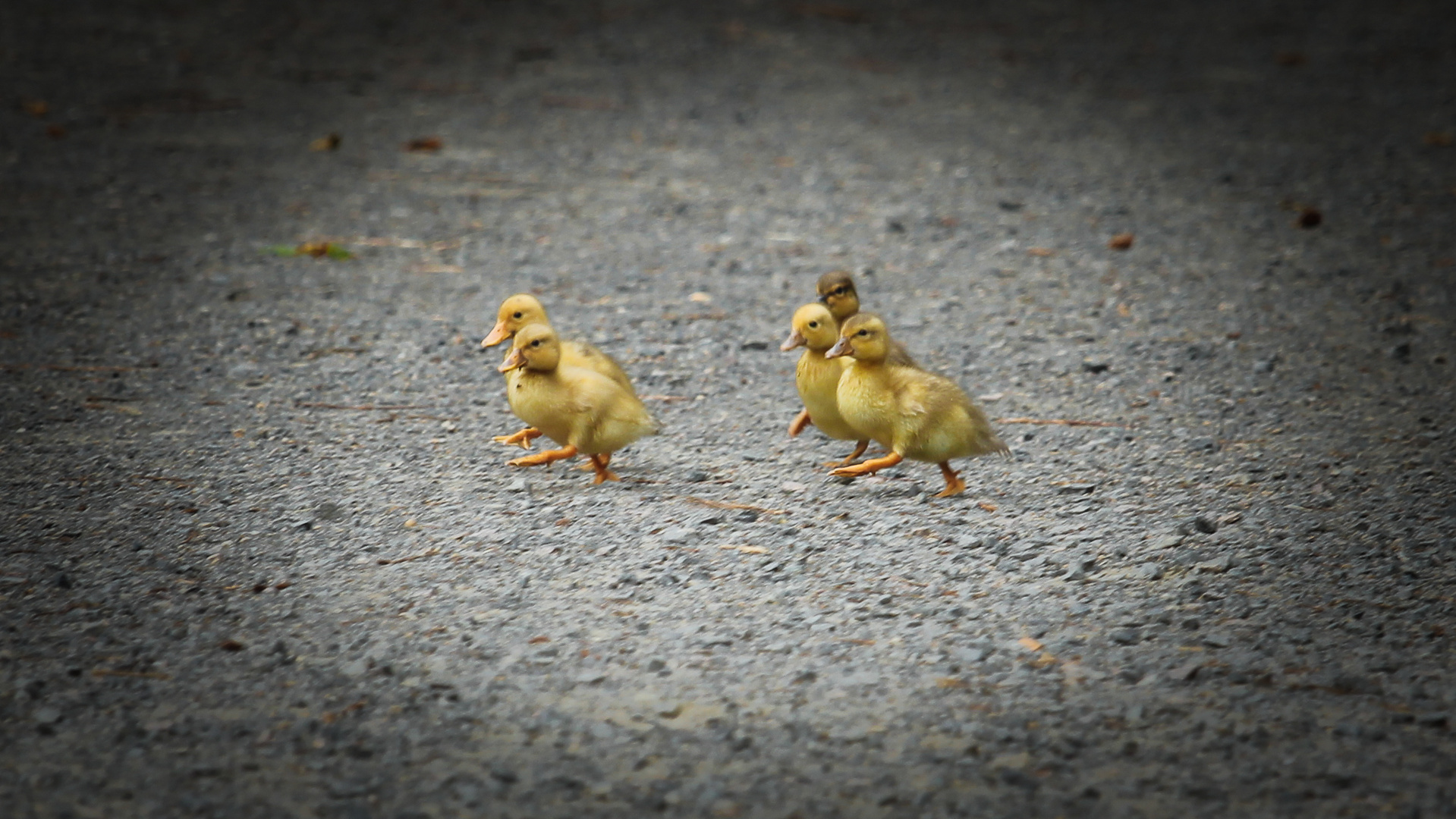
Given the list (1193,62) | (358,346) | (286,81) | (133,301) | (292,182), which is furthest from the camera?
(1193,62)

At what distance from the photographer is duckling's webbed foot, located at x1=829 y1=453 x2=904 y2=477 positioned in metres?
4.04

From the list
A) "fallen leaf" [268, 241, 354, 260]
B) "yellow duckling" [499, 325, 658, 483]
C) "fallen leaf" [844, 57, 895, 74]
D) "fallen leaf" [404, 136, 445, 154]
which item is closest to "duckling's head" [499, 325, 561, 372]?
"yellow duckling" [499, 325, 658, 483]

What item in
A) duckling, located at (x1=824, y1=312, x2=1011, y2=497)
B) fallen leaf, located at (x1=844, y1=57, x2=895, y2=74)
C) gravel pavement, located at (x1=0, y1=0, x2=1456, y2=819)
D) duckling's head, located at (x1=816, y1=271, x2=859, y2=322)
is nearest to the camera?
gravel pavement, located at (x1=0, y1=0, x2=1456, y2=819)

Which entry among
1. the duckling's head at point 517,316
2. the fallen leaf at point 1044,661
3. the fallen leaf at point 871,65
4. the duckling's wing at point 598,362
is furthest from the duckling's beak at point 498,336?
the fallen leaf at point 871,65

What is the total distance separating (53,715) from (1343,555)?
3.17 m

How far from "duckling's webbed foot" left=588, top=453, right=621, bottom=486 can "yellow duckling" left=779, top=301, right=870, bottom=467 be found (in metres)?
0.64

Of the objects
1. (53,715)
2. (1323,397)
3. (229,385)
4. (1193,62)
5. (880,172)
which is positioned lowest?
(53,715)

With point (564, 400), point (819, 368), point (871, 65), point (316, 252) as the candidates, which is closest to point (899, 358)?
point (819, 368)

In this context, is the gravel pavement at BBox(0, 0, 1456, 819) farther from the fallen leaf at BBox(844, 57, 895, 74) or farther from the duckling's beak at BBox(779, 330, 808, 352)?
the duckling's beak at BBox(779, 330, 808, 352)

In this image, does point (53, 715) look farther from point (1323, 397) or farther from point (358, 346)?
point (1323, 397)

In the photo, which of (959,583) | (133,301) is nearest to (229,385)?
(133,301)

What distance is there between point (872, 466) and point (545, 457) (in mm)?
982

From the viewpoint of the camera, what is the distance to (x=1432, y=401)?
4816 millimetres

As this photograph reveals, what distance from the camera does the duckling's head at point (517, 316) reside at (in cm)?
417
